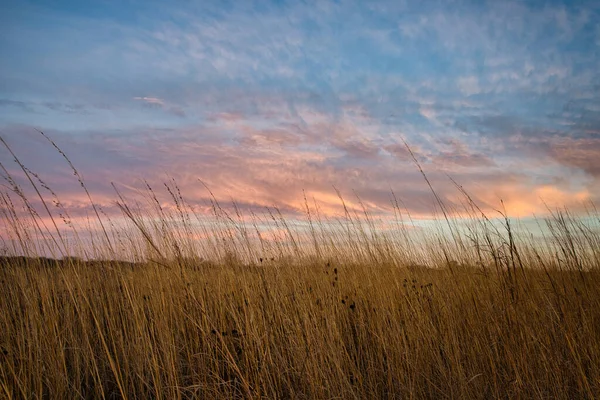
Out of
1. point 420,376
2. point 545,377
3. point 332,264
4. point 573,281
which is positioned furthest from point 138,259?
point 573,281

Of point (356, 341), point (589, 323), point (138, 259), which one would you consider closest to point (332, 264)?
point (356, 341)

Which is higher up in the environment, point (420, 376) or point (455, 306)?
point (455, 306)

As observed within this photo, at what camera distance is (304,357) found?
8.62 ft

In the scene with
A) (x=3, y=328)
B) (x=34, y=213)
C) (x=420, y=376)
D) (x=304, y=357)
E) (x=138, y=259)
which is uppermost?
(x=34, y=213)

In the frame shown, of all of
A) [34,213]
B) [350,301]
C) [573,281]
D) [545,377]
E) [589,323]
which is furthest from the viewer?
[573,281]

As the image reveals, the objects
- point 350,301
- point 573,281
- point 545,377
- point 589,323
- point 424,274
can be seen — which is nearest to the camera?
point 545,377

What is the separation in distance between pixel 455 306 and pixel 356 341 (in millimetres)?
960

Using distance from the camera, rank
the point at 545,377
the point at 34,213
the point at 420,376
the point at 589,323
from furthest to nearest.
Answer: the point at 34,213 < the point at 589,323 < the point at 420,376 < the point at 545,377

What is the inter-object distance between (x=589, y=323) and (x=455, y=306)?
1.03 metres

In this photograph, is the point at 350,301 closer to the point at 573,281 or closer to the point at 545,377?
the point at 545,377

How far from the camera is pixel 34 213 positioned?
141 inches

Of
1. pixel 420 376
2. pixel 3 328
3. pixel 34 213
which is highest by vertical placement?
pixel 34 213

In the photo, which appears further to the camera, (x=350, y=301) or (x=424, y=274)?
(x=424, y=274)

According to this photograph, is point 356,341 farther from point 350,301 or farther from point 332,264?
point 332,264
